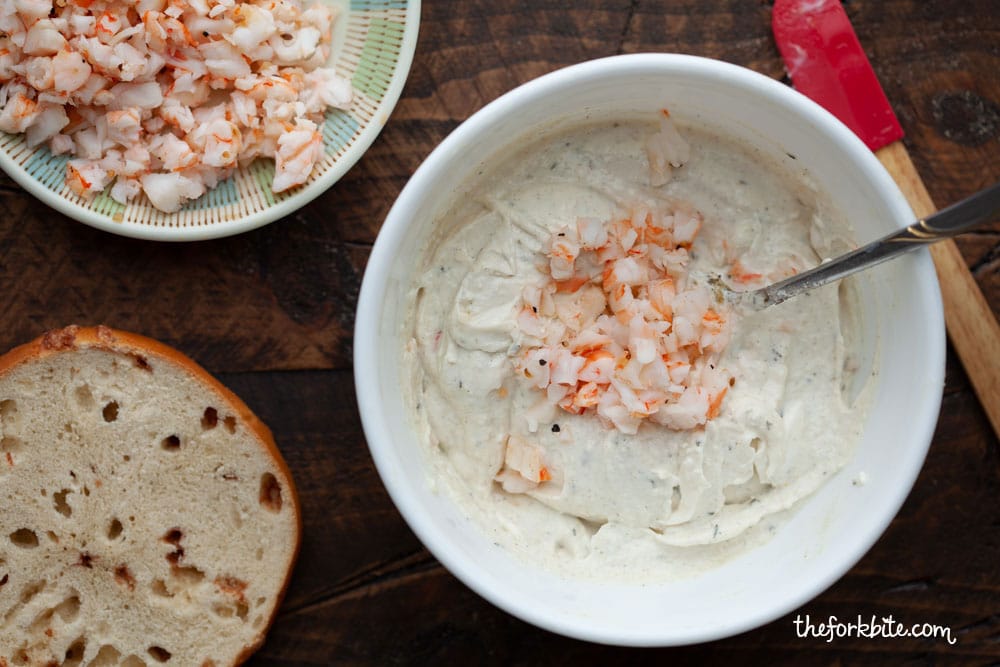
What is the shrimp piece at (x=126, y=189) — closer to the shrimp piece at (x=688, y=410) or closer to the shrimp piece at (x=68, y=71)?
the shrimp piece at (x=68, y=71)

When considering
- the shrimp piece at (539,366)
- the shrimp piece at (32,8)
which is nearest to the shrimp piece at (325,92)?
the shrimp piece at (32,8)

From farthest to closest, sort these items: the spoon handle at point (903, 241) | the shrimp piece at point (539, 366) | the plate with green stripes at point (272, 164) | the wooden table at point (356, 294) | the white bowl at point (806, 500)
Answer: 1. the wooden table at point (356, 294)
2. the plate with green stripes at point (272, 164)
3. the shrimp piece at point (539, 366)
4. the white bowl at point (806, 500)
5. the spoon handle at point (903, 241)

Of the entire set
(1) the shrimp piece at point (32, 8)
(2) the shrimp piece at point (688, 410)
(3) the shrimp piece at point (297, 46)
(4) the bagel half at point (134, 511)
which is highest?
(1) the shrimp piece at point (32, 8)

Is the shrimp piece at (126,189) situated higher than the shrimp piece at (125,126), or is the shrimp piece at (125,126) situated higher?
the shrimp piece at (125,126)

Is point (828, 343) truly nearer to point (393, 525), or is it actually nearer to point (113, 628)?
point (393, 525)

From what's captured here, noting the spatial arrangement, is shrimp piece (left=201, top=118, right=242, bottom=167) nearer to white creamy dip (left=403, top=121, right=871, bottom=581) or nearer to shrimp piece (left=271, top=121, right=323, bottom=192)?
shrimp piece (left=271, top=121, right=323, bottom=192)

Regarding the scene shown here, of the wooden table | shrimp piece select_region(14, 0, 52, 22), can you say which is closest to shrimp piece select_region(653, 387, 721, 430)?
the wooden table
